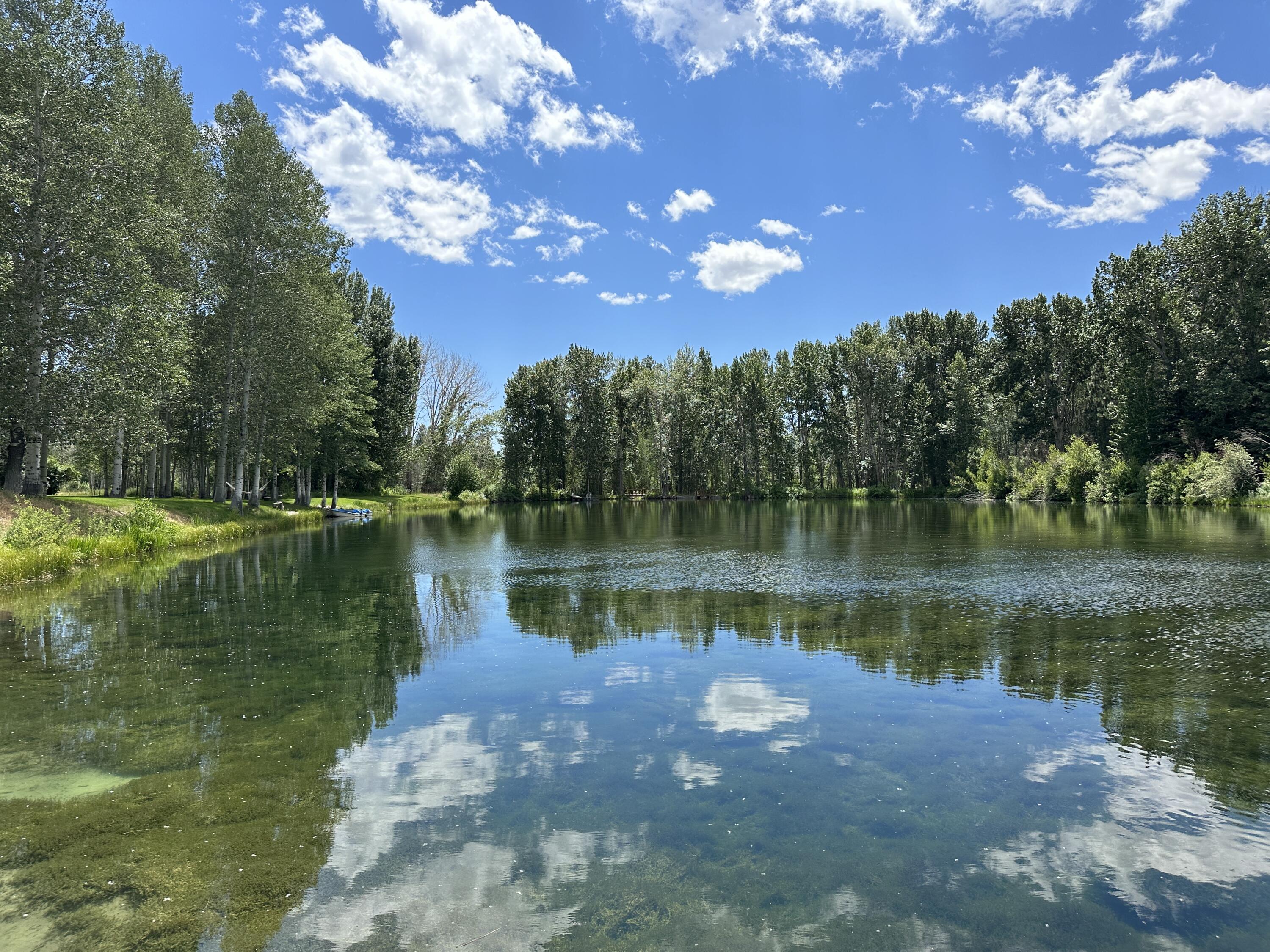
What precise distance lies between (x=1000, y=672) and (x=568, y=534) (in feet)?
96.5

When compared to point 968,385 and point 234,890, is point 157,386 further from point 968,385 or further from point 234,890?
point 968,385

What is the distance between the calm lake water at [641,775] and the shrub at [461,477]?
232 feet

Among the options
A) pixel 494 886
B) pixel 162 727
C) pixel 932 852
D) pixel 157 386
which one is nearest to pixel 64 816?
pixel 162 727

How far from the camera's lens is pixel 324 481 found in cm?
5597

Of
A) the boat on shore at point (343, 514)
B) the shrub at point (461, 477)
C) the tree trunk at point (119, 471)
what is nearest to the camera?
the tree trunk at point (119, 471)

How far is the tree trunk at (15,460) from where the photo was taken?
25.0 metres

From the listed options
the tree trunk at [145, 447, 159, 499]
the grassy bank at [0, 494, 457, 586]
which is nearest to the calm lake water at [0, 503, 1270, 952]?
the grassy bank at [0, 494, 457, 586]

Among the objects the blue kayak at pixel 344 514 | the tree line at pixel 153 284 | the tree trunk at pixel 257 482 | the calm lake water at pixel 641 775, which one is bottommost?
the calm lake water at pixel 641 775

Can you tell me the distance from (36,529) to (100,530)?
3.94 meters

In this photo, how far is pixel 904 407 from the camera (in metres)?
90.4

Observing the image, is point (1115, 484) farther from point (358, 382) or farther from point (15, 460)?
point (15, 460)

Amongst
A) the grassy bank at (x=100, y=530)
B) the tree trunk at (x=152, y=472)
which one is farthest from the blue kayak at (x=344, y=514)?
the tree trunk at (x=152, y=472)

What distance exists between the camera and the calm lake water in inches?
186

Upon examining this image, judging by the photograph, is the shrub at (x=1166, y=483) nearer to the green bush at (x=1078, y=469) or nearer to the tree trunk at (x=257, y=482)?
the green bush at (x=1078, y=469)
